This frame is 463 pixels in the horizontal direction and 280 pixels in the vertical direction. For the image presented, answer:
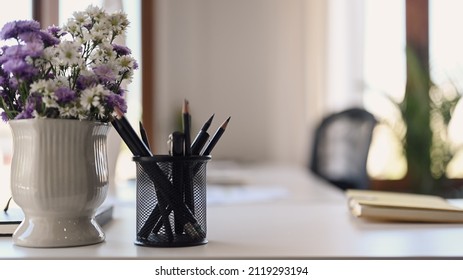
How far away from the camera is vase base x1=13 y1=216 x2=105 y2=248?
0.64 metres

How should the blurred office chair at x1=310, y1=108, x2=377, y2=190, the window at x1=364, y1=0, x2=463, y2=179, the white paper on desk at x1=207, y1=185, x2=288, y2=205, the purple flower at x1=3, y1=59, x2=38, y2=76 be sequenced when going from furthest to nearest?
the window at x1=364, y1=0, x2=463, y2=179, the blurred office chair at x1=310, y1=108, x2=377, y2=190, the white paper on desk at x1=207, y1=185, x2=288, y2=205, the purple flower at x1=3, y1=59, x2=38, y2=76

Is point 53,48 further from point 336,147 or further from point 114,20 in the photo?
point 336,147

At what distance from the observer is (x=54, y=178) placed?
0.63 metres

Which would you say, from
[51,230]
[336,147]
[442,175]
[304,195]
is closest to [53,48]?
[51,230]

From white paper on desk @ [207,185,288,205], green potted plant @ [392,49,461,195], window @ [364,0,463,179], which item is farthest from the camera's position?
window @ [364,0,463,179]

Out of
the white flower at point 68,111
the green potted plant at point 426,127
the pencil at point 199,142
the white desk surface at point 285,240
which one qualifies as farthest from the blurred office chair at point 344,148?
the white flower at point 68,111

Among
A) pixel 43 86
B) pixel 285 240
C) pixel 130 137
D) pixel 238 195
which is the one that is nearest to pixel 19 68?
pixel 43 86

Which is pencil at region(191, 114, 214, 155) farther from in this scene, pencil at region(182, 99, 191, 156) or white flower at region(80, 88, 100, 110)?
white flower at region(80, 88, 100, 110)

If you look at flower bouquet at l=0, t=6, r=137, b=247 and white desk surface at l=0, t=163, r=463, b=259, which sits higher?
flower bouquet at l=0, t=6, r=137, b=247

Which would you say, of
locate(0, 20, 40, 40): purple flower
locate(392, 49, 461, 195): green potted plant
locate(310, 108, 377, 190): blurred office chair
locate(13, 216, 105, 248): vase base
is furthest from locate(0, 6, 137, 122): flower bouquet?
locate(392, 49, 461, 195): green potted plant

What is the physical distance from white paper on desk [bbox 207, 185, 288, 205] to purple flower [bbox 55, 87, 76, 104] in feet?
2.17

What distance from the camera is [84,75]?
2.07 ft

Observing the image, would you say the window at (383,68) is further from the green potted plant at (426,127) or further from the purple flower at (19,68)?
the purple flower at (19,68)

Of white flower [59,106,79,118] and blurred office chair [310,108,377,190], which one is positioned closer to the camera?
white flower [59,106,79,118]
